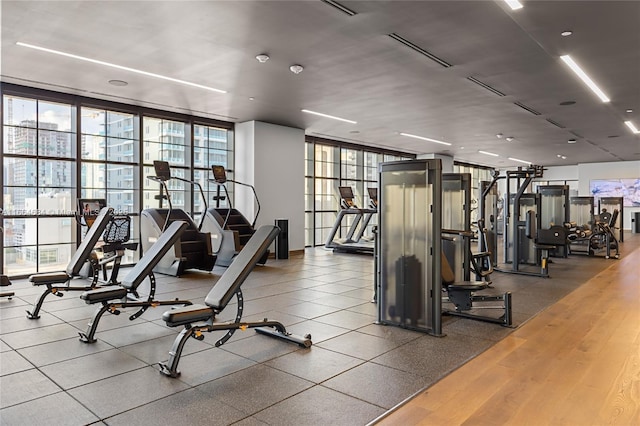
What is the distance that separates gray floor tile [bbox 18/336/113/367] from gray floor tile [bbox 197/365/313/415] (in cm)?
130


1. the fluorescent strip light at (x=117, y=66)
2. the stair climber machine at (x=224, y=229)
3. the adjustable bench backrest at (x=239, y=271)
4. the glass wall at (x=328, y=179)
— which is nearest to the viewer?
the adjustable bench backrest at (x=239, y=271)

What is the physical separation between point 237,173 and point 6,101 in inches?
173

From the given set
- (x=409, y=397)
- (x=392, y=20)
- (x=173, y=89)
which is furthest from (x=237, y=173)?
(x=409, y=397)

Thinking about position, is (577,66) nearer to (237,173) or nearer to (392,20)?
(392,20)

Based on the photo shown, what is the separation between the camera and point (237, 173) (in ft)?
32.4

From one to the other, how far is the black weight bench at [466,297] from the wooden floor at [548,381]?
24 centimetres

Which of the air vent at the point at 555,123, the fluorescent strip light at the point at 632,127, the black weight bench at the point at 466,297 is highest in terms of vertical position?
the fluorescent strip light at the point at 632,127

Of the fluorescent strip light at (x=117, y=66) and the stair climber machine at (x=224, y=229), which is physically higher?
the fluorescent strip light at (x=117, y=66)

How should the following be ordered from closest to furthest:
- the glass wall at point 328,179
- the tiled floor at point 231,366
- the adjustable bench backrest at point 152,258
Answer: the tiled floor at point 231,366 < the adjustable bench backrest at point 152,258 < the glass wall at point 328,179

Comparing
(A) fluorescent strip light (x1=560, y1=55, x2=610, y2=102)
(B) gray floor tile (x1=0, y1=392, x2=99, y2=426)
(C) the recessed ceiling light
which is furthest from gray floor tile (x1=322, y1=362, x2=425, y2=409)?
(A) fluorescent strip light (x1=560, y1=55, x2=610, y2=102)

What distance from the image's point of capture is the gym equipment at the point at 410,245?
399 cm

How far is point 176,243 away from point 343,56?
4109 millimetres

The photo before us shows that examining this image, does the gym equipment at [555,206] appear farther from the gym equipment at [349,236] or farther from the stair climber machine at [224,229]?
the stair climber machine at [224,229]

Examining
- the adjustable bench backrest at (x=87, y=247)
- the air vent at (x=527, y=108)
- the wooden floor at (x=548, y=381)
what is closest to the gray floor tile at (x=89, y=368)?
the adjustable bench backrest at (x=87, y=247)
